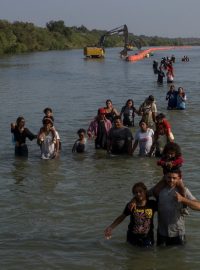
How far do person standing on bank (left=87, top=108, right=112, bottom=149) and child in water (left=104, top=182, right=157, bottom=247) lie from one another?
691 cm

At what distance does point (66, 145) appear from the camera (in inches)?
632

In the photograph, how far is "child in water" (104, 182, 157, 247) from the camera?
267 inches

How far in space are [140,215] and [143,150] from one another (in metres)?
6.66

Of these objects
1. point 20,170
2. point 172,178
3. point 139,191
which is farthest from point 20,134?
point 172,178

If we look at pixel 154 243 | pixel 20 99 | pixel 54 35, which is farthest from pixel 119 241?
pixel 54 35

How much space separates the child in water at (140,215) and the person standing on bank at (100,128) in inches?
272

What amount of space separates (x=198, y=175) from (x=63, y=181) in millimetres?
2967

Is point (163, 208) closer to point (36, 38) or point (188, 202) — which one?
point (188, 202)

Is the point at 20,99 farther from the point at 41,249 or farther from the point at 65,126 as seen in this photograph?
the point at 41,249

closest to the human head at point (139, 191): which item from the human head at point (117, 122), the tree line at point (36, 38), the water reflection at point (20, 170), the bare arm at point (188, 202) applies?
the bare arm at point (188, 202)

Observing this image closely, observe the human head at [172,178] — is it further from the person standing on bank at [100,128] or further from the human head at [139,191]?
the person standing on bank at [100,128]

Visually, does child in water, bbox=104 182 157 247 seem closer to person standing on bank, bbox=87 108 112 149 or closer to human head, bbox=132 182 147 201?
human head, bbox=132 182 147 201

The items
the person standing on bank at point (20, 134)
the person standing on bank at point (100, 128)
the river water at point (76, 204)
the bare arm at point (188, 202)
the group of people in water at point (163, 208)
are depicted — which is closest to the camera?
the bare arm at point (188, 202)

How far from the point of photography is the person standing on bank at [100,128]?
46.0ft
